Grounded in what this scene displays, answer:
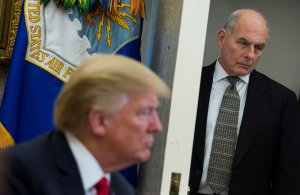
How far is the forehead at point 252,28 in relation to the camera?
2.82 meters

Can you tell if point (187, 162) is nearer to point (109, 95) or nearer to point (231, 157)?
point (231, 157)

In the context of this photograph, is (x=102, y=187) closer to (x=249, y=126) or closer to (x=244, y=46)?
(x=249, y=126)

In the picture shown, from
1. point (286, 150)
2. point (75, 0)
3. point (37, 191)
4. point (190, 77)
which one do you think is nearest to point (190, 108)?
point (190, 77)

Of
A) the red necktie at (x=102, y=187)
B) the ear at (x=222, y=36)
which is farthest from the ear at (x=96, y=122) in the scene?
the ear at (x=222, y=36)

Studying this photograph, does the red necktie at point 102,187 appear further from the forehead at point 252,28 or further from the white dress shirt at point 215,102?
the forehead at point 252,28

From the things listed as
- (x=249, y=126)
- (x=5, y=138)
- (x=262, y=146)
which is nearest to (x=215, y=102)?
(x=249, y=126)

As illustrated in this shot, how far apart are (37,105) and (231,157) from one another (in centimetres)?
98

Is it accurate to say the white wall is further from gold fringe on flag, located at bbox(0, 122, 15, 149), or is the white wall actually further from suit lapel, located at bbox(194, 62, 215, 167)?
gold fringe on flag, located at bbox(0, 122, 15, 149)

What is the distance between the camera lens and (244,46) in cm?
281

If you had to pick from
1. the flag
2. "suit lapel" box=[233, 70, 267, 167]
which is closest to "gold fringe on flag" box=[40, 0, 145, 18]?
the flag

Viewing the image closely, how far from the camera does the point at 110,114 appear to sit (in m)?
1.29

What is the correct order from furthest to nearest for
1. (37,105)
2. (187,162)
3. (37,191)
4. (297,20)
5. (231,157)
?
1. (297,20)
2. (37,105)
3. (231,157)
4. (187,162)
5. (37,191)

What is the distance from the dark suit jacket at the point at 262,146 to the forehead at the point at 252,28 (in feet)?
0.74

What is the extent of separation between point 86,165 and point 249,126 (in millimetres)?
1517
